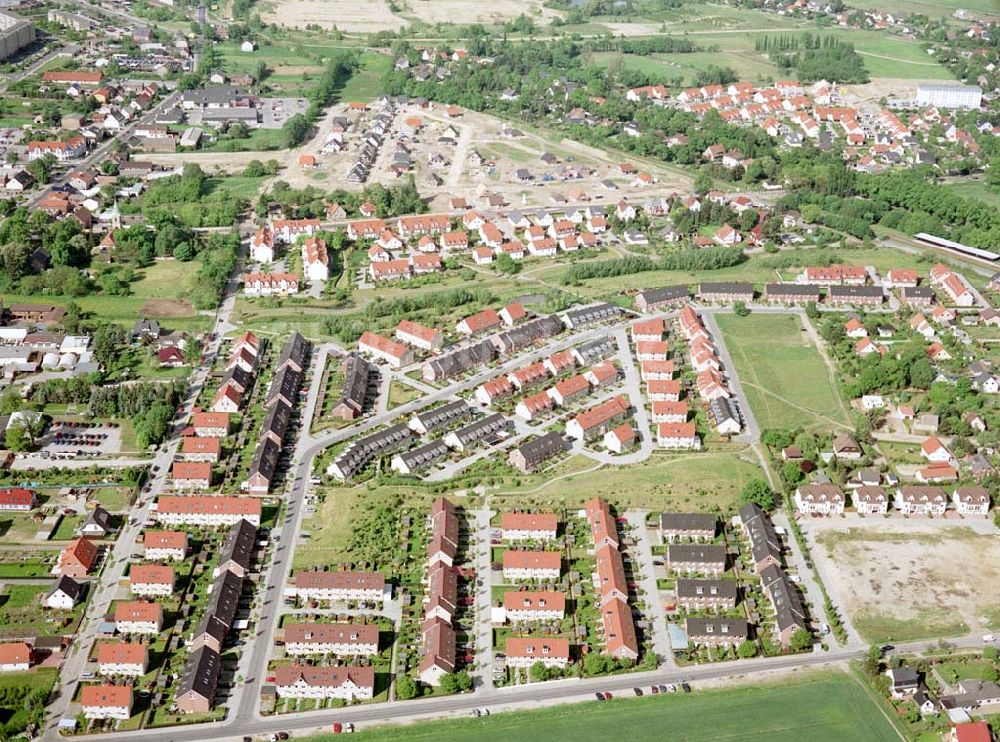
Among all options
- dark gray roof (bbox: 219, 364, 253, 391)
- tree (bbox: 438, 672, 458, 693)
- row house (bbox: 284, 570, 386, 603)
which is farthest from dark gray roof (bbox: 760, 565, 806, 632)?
dark gray roof (bbox: 219, 364, 253, 391)

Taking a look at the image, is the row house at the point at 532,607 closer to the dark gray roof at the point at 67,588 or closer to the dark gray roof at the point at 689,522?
the dark gray roof at the point at 689,522

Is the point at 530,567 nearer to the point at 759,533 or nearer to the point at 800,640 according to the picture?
the point at 759,533

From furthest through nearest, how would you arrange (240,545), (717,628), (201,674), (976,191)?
(976,191) → (240,545) → (717,628) → (201,674)

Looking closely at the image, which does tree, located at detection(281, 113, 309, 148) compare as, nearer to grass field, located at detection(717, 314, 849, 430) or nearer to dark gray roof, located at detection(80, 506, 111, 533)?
grass field, located at detection(717, 314, 849, 430)

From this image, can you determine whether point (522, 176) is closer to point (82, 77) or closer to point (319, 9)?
point (82, 77)

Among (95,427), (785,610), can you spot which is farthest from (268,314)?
(785,610)

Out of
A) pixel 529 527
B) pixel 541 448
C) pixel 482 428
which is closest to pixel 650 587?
pixel 529 527

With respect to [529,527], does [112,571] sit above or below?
below
